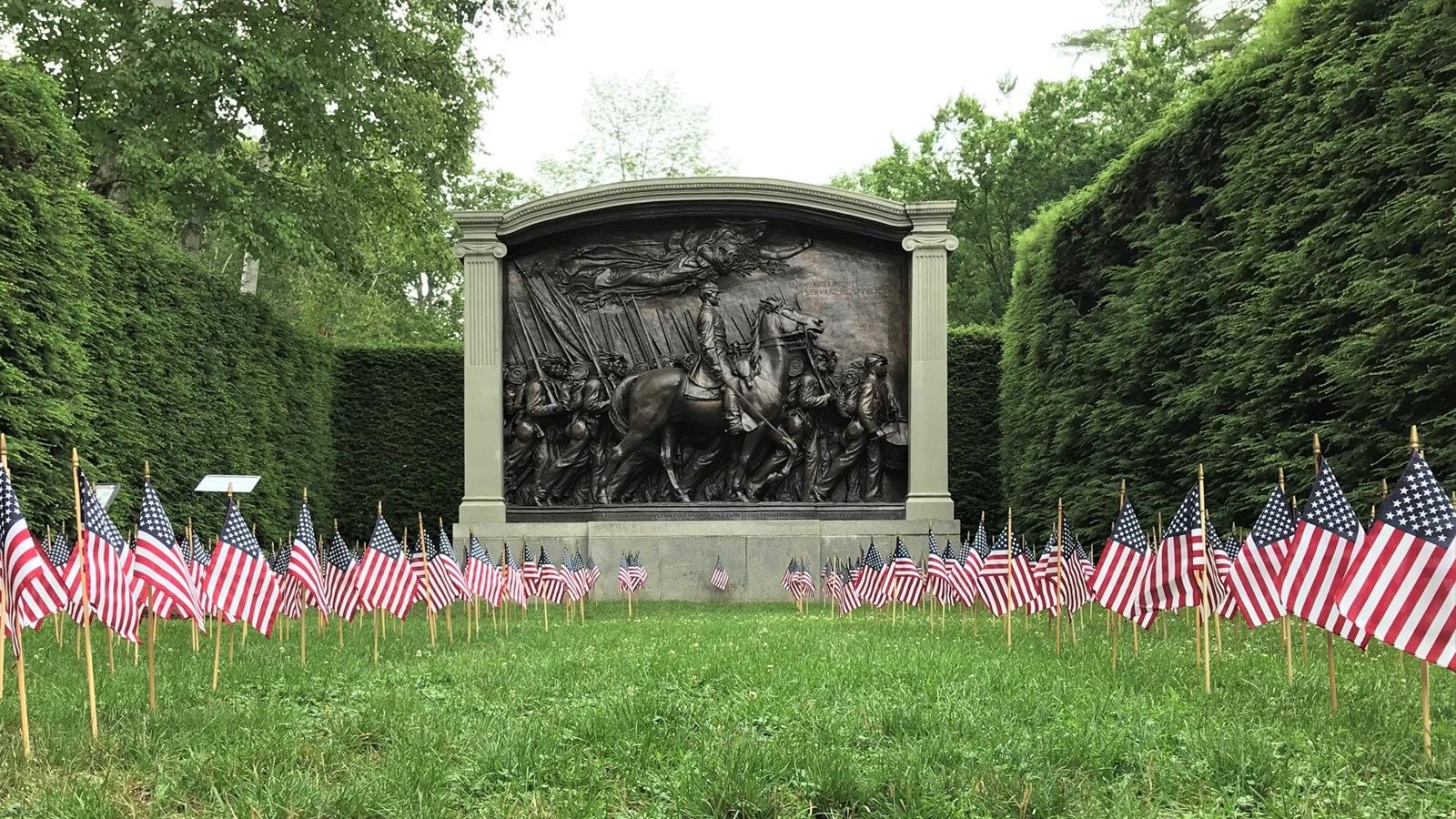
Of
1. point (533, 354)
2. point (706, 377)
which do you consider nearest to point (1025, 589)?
point (706, 377)

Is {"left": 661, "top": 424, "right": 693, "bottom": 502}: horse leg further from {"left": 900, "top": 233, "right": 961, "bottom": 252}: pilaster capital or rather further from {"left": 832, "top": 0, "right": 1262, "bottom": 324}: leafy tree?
{"left": 832, "top": 0, "right": 1262, "bottom": 324}: leafy tree

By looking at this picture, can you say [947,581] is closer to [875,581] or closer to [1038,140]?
[875,581]

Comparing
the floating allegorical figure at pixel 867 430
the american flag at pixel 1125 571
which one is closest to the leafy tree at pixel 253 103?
the floating allegorical figure at pixel 867 430

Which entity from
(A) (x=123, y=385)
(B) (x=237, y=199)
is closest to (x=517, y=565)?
(A) (x=123, y=385)

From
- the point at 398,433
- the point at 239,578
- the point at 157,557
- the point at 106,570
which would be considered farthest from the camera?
the point at 398,433

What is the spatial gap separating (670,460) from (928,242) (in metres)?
5.84

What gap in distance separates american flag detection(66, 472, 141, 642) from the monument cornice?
14.0 meters

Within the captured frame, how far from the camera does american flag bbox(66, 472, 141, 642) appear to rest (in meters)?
6.82

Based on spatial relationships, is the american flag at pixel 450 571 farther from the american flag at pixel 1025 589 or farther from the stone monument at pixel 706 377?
the stone monument at pixel 706 377

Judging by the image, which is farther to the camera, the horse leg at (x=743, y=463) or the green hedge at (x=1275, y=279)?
the horse leg at (x=743, y=463)

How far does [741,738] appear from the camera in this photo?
5.86 meters

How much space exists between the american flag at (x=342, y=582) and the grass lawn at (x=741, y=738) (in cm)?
151

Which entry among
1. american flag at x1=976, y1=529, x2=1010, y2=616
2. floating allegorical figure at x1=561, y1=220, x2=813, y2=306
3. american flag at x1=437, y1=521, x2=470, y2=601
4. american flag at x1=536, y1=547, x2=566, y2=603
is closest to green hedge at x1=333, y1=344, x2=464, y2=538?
floating allegorical figure at x1=561, y1=220, x2=813, y2=306

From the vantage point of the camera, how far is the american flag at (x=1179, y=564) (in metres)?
7.79
